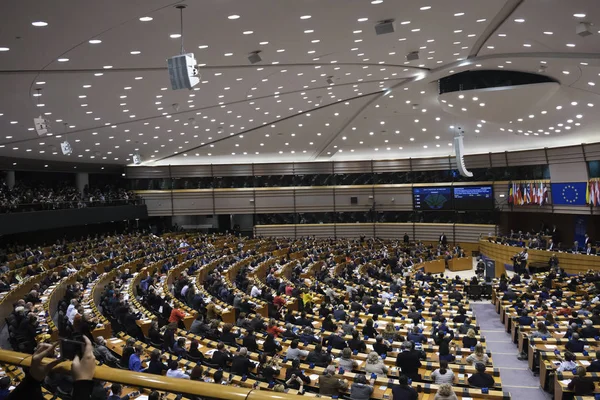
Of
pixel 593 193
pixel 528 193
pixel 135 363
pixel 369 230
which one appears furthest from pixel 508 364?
pixel 369 230

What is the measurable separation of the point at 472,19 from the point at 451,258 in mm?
19319

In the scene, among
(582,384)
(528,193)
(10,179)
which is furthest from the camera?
(10,179)

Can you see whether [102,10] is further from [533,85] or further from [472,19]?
[533,85]

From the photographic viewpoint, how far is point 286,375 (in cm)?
910

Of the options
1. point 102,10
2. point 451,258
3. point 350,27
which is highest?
point 350,27

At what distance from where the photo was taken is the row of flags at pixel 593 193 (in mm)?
26866

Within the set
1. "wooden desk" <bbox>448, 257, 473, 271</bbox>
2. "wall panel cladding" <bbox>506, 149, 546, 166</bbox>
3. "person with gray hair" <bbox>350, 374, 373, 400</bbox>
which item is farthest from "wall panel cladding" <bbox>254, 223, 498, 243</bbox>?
"person with gray hair" <bbox>350, 374, 373, 400</bbox>

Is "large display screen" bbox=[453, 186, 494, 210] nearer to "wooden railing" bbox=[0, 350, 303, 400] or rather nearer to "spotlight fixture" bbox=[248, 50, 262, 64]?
"spotlight fixture" bbox=[248, 50, 262, 64]

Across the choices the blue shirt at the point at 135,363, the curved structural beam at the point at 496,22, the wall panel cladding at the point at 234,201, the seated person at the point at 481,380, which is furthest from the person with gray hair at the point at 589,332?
the wall panel cladding at the point at 234,201

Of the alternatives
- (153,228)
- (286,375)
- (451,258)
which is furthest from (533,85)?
(153,228)

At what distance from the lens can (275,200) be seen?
4162 cm

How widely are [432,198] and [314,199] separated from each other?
8.92 meters

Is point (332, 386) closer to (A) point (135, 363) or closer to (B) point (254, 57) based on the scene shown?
(A) point (135, 363)

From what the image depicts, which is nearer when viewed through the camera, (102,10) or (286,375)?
(102,10)
